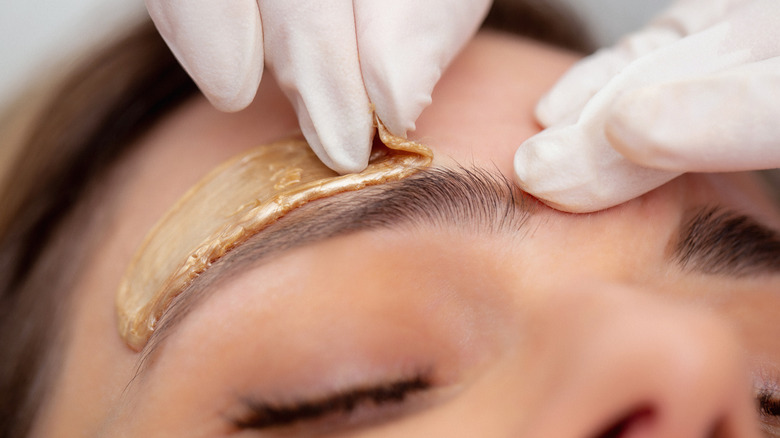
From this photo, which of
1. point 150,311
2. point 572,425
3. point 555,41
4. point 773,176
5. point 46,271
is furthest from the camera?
point 555,41

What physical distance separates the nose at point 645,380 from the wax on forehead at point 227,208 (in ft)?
0.84

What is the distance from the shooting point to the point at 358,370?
0.62 m

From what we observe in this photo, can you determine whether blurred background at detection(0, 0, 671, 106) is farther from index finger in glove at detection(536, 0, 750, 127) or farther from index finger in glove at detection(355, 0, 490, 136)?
index finger in glove at detection(536, 0, 750, 127)

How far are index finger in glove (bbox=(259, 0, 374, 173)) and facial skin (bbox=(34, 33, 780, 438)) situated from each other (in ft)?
0.30

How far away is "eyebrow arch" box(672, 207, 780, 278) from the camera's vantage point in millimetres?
660

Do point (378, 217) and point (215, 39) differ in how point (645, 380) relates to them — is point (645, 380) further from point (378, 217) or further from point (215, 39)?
point (215, 39)

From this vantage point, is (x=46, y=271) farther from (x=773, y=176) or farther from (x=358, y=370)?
(x=773, y=176)

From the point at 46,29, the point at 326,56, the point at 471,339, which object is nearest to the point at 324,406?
the point at 471,339

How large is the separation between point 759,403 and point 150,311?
0.69 meters

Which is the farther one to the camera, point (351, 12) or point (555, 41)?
point (555, 41)

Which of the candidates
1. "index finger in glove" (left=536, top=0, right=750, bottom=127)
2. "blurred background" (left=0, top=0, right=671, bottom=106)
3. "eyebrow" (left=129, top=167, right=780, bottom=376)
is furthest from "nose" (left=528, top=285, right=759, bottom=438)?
"blurred background" (left=0, top=0, right=671, bottom=106)

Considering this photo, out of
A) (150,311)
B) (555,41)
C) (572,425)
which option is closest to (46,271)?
(150,311)

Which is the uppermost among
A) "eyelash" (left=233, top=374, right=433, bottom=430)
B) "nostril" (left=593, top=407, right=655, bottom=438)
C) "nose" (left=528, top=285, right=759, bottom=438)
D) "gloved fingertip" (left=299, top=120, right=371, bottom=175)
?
"gloved fingertip" (left=299, top=120, right=371, bottom=175)

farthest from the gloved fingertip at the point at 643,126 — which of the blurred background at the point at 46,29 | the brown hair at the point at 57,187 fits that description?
the blurred background at the point at 46,29
